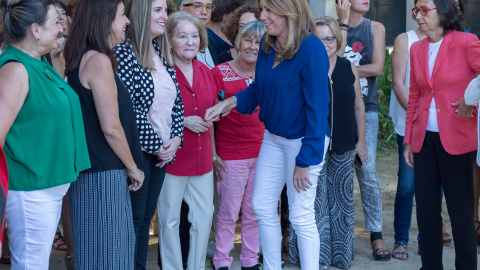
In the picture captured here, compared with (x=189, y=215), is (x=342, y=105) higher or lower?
higher

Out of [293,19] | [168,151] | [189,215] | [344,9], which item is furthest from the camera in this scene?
[344,9]

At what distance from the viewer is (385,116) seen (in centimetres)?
1015

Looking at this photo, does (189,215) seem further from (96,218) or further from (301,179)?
(96,218)

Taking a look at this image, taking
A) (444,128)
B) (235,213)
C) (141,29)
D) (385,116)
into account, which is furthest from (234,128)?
(385,116)

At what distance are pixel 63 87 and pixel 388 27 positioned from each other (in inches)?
361

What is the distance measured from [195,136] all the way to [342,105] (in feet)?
3.71

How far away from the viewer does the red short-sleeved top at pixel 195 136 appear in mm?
4418

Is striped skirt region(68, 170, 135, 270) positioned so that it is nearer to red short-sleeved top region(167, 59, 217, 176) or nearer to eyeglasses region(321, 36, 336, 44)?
red short-sleeved top region(167, 59, 217, 176)

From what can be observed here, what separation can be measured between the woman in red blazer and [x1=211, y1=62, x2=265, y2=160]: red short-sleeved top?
1141 mm

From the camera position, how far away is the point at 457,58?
14.0 ft

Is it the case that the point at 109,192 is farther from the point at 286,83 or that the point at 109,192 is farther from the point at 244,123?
the point at 244,123

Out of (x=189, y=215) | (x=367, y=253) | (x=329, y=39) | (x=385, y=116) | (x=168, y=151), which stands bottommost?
(x=367, y=253)

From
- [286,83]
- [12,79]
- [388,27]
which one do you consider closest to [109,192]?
[12,79]

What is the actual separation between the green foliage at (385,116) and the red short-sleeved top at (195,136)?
17.7 feet
